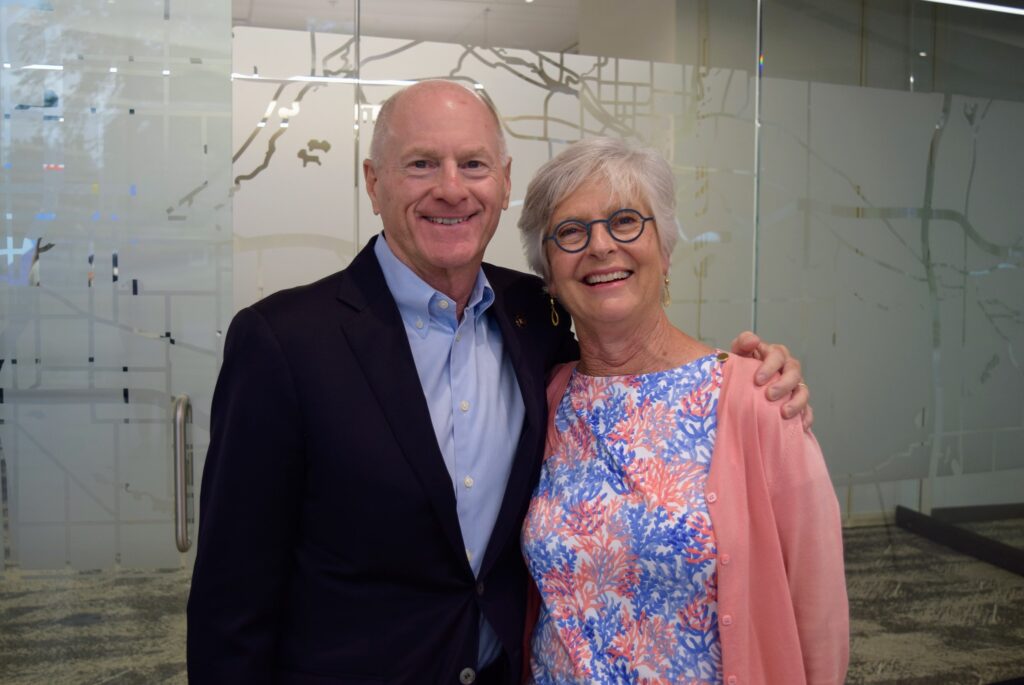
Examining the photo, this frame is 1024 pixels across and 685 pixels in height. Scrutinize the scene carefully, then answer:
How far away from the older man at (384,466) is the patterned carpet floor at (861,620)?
78.5 inches

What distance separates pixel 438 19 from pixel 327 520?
8.65ft

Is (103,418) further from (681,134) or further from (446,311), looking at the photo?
(681,134)

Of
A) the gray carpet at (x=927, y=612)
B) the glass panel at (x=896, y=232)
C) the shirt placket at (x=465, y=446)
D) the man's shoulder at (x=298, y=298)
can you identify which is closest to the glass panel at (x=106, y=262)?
the man's shoulder at (x=298, y=298)

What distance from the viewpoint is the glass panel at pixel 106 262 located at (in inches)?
129

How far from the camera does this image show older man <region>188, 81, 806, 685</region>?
164 cm

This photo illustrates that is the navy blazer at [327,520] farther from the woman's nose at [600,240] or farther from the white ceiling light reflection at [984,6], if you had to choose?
the white ceiling light reflection at [984,6]

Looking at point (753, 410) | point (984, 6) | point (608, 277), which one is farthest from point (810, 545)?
point (984, 6)

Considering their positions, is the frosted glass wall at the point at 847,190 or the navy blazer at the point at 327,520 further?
the frosted glass wall at the point at 847,190

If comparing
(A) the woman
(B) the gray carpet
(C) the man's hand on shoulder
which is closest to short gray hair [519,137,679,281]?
(A) the woman

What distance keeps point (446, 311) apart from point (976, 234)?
3.59 metres

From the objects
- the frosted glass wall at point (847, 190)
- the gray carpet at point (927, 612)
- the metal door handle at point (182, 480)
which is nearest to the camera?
the metal door handle at point (182, 480)

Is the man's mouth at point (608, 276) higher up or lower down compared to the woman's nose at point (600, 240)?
lower down

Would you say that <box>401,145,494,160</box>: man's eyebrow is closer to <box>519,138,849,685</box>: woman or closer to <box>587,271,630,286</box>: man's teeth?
<box>519,138,849,685</box>: woman

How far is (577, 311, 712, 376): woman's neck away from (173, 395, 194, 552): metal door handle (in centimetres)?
192
